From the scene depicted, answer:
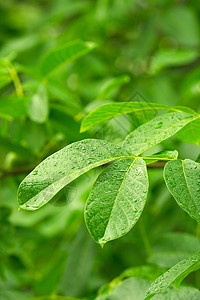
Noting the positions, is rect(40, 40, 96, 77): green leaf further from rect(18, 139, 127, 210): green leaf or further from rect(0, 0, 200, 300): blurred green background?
rect(18, 139, 127, 210): green leaf

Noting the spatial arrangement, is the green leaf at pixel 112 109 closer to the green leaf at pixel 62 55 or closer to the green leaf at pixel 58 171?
the green leaf at pixel 58 171

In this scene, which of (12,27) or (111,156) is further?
(12,27)

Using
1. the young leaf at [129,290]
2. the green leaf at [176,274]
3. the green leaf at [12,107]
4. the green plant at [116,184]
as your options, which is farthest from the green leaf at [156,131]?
the green leaf at [12,107]

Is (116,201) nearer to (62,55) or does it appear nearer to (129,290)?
(129,290)

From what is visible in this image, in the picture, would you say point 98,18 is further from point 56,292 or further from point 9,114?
point 56,292

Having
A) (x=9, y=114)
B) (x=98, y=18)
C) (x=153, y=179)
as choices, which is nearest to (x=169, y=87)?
(x=98, y=18)
